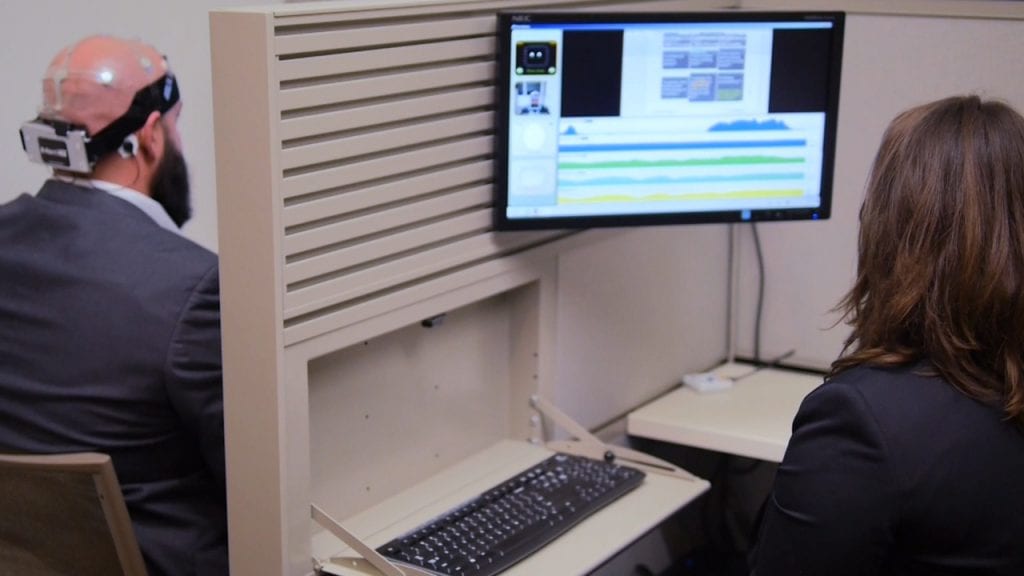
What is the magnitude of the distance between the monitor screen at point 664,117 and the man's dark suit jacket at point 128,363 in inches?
19.8

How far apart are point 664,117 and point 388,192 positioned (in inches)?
20.9

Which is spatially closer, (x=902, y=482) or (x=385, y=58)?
(x=902, y=482)

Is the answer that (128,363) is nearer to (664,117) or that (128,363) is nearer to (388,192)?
(388,192)

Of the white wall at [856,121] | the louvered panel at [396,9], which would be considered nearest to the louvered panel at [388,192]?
the louvered panel at [396,9]

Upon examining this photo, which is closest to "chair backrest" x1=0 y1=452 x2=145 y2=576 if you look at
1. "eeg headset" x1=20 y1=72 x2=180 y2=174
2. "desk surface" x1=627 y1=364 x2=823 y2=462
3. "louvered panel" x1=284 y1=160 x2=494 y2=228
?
"louvered panel" x1=284 y1=160 x2=494 y2=228

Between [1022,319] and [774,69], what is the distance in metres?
0.84

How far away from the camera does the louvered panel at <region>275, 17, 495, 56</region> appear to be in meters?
1.56

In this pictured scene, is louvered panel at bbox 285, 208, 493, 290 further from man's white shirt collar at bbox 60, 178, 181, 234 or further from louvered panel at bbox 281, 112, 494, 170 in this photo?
man's white shirt collar at bbox 60, 178, 181, 234

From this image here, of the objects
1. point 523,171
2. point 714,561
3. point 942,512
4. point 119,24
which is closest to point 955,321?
point 942,512

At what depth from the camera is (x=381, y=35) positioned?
5.59 feet

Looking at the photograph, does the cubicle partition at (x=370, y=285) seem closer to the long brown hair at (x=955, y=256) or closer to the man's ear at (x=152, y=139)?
the man's ear at (x=152, y=139)

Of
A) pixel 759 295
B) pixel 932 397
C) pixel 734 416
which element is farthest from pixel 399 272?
pixel 759 295

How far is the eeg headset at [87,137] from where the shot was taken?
190 centimetres

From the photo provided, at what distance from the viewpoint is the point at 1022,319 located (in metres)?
1.37
